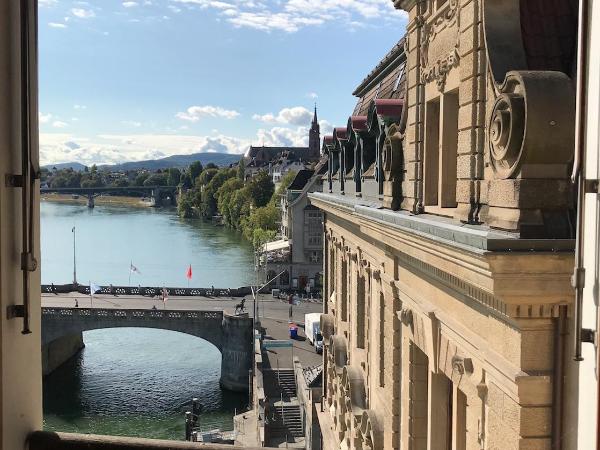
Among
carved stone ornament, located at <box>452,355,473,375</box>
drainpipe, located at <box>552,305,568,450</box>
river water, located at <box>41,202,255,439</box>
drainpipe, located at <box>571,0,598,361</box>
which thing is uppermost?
drainpipe, located at <box>571,0,598,361</box>

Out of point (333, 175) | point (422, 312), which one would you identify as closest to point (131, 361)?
point (333, 175)

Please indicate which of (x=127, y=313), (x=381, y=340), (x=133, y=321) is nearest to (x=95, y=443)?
(x=381, y=340)

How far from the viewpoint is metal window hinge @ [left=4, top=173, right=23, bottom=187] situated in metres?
3.72

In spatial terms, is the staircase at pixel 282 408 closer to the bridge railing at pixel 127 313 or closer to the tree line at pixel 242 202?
the bridge railing at pixel 127 313

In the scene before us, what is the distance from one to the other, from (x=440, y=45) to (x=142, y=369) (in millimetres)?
42411

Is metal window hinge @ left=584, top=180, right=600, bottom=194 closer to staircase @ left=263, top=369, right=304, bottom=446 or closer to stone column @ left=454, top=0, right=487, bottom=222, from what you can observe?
stone column @ left=454, top=0, right=487, bottom=222

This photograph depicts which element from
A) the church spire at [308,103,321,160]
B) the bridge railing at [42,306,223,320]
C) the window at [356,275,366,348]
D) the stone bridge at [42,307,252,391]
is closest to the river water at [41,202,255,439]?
the stone bridge at [42,307,252,391]

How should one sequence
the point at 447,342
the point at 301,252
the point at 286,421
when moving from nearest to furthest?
the point at 447,342 < the point at 286,421 < the point at 301,252

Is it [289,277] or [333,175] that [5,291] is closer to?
[333,175]

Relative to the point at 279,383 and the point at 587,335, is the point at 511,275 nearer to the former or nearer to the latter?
the point at 587,335

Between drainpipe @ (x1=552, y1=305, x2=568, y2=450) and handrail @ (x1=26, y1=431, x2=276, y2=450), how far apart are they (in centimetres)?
325

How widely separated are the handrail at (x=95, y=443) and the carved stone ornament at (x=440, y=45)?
617 centimetres

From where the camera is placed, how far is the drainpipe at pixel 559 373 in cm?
580

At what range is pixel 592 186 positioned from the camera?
338cm
